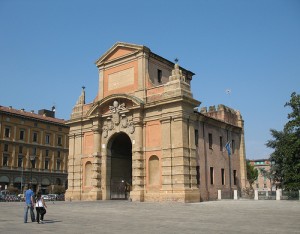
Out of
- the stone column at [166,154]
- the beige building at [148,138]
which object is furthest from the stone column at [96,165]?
the stone column at [166,154]

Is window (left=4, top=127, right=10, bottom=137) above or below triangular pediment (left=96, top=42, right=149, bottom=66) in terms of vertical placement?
below

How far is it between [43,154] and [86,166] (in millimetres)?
41514

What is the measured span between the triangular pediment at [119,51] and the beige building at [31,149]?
115ft

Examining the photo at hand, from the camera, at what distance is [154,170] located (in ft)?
103

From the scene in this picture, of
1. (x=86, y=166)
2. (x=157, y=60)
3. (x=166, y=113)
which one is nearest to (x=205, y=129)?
(x=166, y=113)

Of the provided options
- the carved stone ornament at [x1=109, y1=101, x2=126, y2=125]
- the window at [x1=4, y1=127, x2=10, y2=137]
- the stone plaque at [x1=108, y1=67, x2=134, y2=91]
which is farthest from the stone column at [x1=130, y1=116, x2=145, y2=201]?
the window at [x1=4, y1=127, x2=10, y2=137]

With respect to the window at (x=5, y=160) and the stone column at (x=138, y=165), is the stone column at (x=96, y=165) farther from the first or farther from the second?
the window at (x=5, y=160)

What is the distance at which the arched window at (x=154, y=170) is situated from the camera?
31.1 m

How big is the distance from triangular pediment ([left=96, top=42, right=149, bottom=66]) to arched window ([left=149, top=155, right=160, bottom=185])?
1097 centimetres

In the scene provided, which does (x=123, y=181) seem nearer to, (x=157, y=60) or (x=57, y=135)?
(x=157, y=60)

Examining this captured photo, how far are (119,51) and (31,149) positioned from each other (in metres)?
45.0

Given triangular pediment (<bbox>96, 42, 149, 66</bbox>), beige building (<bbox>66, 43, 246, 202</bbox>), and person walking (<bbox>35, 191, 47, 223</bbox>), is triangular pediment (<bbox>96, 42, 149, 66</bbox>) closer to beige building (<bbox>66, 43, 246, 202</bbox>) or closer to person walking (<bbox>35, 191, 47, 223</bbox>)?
beige building (<bbox>66, 43, 246, 202</bbox>)

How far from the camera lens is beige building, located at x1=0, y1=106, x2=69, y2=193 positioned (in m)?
68.5

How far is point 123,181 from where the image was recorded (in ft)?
123
